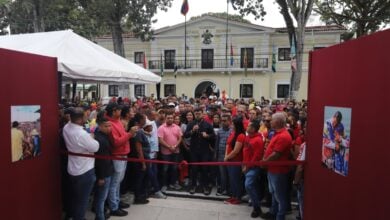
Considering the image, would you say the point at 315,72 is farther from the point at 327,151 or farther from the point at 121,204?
the point at 121,204

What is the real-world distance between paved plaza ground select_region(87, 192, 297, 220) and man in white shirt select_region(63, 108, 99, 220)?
98cm

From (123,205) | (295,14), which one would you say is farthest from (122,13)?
(123,205)

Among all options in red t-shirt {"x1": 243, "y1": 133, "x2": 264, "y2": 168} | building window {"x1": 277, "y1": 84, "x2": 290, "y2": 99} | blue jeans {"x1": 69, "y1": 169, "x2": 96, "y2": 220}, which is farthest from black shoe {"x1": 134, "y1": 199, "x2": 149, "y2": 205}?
building window {"x1": 277, "y1": 84, "x2": 290, "y2": 99}

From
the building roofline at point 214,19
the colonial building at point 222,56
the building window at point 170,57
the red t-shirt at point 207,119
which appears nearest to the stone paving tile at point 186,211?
the red t-shirt at point 207,119

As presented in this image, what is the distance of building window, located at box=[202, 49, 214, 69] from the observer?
33000 millimetres

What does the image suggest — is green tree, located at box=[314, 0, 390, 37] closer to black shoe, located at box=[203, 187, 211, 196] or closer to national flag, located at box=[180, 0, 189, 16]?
national flag, located at box=[180, 0, 189, 16]

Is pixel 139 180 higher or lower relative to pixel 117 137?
lower

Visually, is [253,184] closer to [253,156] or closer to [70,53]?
[253,156]

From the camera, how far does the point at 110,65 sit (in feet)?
24.4

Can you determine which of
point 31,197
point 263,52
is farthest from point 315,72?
point 263,52

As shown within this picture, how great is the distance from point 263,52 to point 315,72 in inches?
1124

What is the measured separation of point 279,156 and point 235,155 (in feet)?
3.90

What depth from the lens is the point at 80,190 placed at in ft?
14.0

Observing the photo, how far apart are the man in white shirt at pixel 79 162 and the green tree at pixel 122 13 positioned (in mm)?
16394
